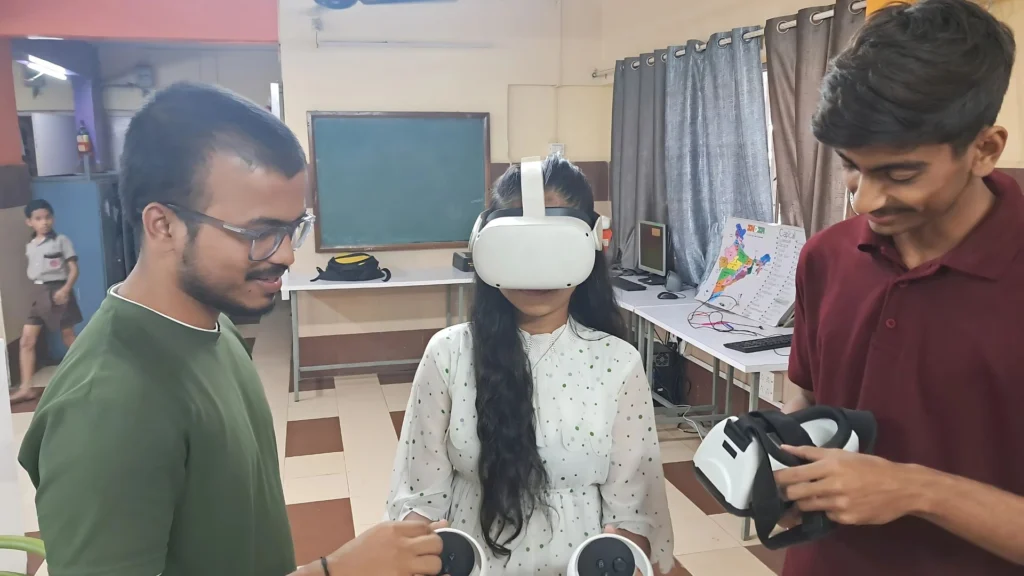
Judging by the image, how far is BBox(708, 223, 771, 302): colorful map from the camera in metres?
3.42

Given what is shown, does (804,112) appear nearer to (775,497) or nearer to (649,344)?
(649,344)

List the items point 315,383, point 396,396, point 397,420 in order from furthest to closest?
1. point 315,383
2. point 396,396
3. point 397,420

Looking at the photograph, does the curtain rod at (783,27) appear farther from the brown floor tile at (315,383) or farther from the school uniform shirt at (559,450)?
the brown floor tile at (315,383)

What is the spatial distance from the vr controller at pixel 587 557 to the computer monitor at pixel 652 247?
10.5 feet

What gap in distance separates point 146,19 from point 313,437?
2835 mm

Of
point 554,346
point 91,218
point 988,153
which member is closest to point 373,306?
point 91,218

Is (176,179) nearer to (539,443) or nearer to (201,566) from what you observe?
(201,566)

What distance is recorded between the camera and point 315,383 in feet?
15.7

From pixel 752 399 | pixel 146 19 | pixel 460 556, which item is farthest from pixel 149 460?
pixel 146 19

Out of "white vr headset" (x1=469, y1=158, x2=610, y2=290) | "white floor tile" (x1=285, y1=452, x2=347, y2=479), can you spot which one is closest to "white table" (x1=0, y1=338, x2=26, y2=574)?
"white floor tile" (x1=285, y1=452, x2=347, y2=479)

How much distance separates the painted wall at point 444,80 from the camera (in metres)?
4.55

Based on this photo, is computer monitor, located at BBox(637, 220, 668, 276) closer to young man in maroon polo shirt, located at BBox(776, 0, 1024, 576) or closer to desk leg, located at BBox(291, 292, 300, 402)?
desk leg, located at BBox(291, 292, 300, 402)

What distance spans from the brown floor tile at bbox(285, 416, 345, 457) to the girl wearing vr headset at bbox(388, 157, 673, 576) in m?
2.47

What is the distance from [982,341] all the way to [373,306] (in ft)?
14.0
